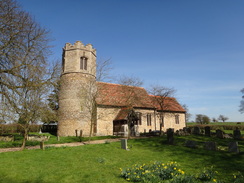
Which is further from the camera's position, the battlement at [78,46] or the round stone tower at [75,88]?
the battlement at [78,46]

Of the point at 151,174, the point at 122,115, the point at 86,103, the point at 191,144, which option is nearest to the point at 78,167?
the point at 151,174

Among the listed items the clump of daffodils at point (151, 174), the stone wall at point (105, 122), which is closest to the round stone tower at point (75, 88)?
the stone wall at point (105, 122)

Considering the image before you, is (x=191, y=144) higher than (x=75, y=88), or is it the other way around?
(x=75, y=88)

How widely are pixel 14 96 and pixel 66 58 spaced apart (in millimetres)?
15943

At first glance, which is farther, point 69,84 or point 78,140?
point 69,84

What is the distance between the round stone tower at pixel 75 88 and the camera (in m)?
24.7

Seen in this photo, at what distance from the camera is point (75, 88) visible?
25.6 metres

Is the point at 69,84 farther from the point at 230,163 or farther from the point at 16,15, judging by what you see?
the point at 230,163

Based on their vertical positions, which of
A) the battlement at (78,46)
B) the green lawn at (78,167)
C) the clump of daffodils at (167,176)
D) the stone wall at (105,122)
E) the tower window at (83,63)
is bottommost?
the green lawn at (78,167)

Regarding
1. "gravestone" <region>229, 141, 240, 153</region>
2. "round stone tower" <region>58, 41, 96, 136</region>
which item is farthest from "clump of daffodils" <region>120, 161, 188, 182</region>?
"round stone tower" <region>58, 41, 96, 136</region>

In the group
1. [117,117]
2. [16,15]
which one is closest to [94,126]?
[117,117]

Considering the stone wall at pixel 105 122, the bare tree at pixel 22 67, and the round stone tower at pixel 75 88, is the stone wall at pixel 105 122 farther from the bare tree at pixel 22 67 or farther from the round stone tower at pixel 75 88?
the bare tree at pixel 22 67

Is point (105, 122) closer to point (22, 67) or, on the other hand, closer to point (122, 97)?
point (122, 97)

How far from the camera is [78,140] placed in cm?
1902
